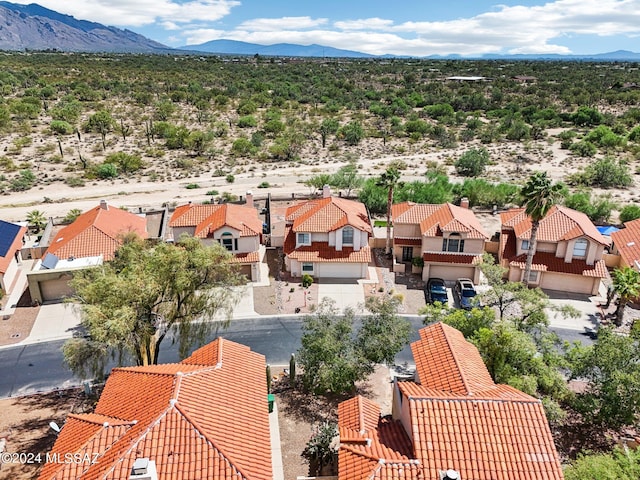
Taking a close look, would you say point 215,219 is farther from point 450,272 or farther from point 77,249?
point 450,272

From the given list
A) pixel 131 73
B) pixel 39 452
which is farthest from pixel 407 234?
pixel 131 73

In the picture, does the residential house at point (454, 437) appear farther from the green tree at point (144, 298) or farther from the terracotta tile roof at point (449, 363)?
the green tree at point (144, 298)

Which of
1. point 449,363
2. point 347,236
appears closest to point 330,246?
point 347,236

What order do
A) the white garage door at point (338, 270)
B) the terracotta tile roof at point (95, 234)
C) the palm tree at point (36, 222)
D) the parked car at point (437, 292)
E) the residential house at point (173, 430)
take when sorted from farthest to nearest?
the palm tree at point (36, 222) → the white garage door at point (338, 270) → the terracotta tile roof at point (95, 234) → the parked car at point (437, 292) → the residential house at point (173, 430)

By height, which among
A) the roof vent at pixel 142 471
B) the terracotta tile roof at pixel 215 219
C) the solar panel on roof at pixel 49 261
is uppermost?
the roof vent at pixel 142 471

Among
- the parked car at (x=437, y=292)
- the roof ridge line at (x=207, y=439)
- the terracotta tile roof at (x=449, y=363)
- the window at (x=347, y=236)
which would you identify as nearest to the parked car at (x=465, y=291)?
the parked car at (x=437, y=292)
